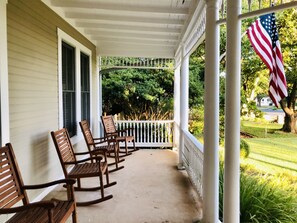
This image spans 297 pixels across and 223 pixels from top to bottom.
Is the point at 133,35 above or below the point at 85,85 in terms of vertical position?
above

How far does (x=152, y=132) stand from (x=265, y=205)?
193 inches

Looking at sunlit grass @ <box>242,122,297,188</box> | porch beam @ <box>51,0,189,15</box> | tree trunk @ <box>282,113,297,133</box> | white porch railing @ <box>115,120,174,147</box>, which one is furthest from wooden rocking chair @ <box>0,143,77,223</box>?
tree trunk @ <box>282,113,297,133</box>

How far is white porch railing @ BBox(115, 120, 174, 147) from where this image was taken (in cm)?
750

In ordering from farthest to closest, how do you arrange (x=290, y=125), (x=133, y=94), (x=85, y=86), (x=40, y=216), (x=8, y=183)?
(x=290, y=125) → (x=133, y=94) → (x=85, y=86) → (x=8, y=183) → (x=40, y=216)

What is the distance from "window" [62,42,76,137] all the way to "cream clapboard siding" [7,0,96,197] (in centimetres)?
45

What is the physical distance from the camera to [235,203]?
2.17 metres

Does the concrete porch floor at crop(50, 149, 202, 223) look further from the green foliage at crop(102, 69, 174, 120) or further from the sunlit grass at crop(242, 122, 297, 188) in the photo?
the green foliage at crop(102, 69, 174, 120)

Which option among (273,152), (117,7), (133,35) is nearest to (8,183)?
(117,7)

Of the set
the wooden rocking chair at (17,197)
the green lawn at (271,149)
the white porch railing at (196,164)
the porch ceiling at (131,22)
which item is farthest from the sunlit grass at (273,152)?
the wooden rocking chair at (17,197)

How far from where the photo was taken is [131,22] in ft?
15.0

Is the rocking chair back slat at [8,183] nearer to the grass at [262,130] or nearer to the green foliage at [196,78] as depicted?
the green foliage at [196,78]

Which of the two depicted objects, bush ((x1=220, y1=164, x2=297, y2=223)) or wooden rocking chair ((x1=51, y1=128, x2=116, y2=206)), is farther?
wooden rocking chair ((x1=51, y1=128, x2=116, y2=206))

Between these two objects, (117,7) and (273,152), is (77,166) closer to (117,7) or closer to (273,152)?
(117,7)

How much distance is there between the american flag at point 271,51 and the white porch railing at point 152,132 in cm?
497
